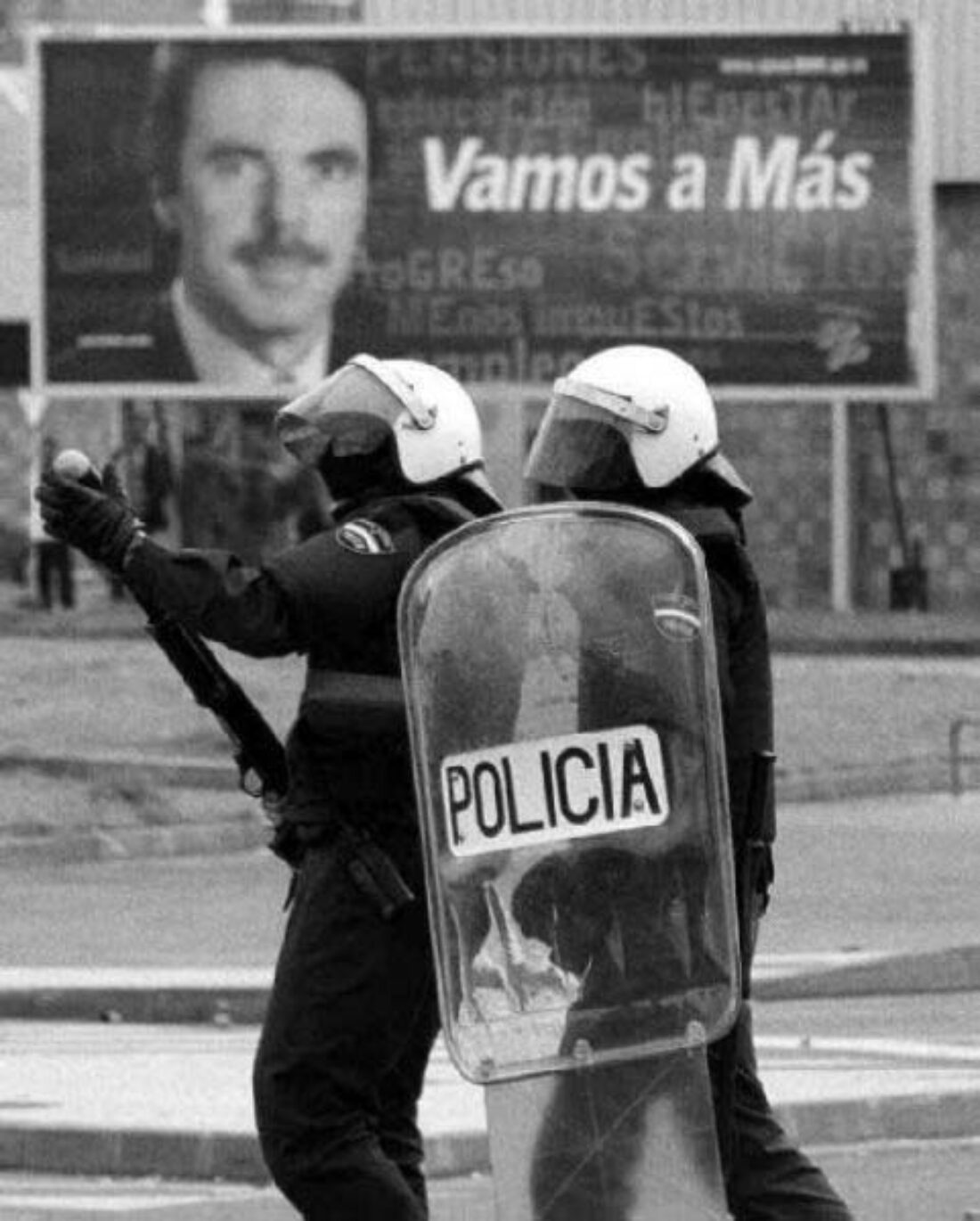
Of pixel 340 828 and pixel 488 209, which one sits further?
pixel 488 209

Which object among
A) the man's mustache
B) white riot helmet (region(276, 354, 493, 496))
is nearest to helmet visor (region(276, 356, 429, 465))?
white riot helmet (region(276, 354, 493, 496))

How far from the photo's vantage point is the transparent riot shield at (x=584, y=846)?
6.79 m

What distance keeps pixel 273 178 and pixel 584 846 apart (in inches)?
1068

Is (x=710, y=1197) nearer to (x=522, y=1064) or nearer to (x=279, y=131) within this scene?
(x=522, y=1064)

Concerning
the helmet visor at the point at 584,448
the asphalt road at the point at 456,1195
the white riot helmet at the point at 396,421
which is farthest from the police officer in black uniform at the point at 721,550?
the asphalt road at the point at 456,1195

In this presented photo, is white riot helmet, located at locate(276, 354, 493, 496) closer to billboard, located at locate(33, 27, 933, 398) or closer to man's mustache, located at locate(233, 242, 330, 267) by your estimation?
billboard, located at locate(33, 27, 933, 398)

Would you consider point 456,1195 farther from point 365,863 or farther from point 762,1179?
point 365,863

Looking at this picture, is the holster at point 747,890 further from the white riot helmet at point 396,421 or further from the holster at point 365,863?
the white riot helmet at point 396,421

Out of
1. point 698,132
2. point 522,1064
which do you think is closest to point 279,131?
point 698,132

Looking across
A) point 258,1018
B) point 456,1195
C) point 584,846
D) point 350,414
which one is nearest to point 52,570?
point 258,1018

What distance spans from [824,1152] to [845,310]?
23.7m

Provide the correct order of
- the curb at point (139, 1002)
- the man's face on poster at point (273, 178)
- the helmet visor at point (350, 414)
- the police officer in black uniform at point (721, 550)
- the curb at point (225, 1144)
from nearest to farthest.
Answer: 1. the police officer in black uniform at point (721, 550)
2. the helmet visor at point (350, 414)
3. the curb at point (225, 1144)
4. the curb at point (139, 1002)
5. the man's face on poster at point (273, 178)

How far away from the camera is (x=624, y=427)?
722cm

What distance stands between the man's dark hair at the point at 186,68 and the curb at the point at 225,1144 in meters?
23.3
